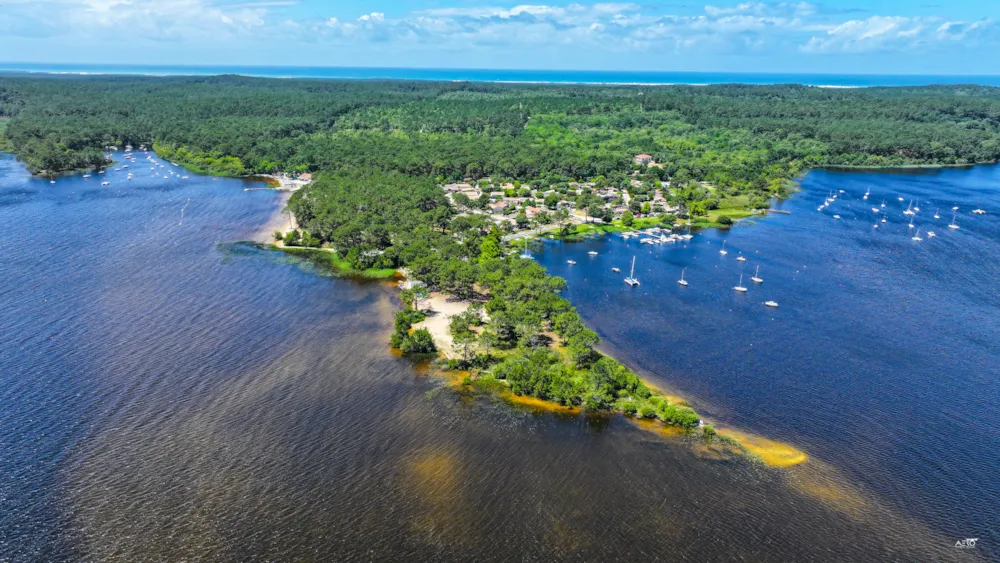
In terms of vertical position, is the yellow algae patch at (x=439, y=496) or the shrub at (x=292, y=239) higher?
the shrub at (x=292, y=239)

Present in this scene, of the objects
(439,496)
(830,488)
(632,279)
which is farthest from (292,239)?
(830,488)

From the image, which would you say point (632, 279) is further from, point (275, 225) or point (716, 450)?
point (275, 225)

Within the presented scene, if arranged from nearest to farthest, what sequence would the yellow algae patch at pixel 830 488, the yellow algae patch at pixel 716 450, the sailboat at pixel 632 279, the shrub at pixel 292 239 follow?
the yellow algae patch at pixel 830 488 → the yellow algae patch at pixel 716 450 → the sailboat at pixel 632 279 → the shrub at pixel 292 239

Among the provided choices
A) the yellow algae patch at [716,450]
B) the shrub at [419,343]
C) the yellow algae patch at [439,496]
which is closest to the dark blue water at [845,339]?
the yellow algae patch at [716,450]

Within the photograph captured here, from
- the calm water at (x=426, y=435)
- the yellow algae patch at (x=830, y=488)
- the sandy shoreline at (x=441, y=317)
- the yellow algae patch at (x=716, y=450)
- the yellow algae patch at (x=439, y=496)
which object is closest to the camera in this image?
the calm water at (x=426, y=435)

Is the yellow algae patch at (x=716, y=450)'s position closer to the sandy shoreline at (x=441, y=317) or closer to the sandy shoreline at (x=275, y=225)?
the sandy shoreline at (x=441, y=317)

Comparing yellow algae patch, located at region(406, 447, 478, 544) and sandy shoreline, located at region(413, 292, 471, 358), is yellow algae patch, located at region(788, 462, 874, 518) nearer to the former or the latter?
yellow algae patch, located at region(406, 447, 478, 544)
